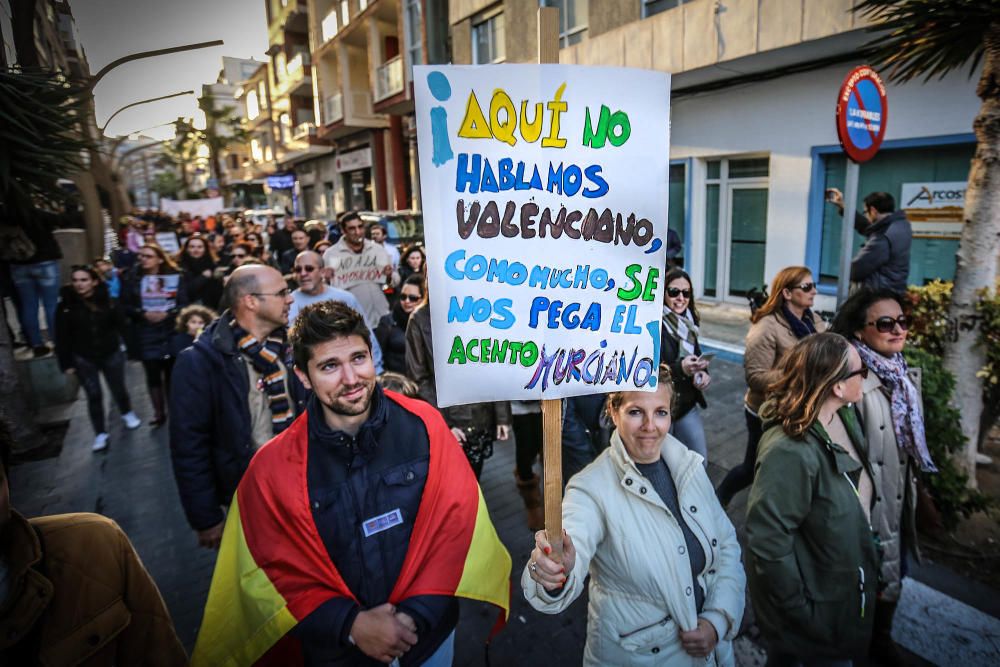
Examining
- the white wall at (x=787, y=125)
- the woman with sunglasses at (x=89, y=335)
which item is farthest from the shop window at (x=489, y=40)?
the woman with sunglasses at (x=89, y=335)

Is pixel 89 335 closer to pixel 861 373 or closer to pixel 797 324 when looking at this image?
pixel 797 324

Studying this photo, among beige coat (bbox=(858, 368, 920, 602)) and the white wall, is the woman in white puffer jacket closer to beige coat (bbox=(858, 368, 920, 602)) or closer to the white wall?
beige coat (bbox=(858, 368, 920, 602))

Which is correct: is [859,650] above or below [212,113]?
below

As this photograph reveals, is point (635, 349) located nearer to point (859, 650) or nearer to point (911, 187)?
point (859, 650)

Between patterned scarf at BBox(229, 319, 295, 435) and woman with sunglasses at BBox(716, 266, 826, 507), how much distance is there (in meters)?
2.89

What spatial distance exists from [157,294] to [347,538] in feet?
18.1

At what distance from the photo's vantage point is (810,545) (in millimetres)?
2180

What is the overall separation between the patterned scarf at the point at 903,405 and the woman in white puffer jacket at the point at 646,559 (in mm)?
1259

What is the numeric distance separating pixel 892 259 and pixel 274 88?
38632 mm

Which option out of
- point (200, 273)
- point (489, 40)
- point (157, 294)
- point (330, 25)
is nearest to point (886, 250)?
point (157, 294)

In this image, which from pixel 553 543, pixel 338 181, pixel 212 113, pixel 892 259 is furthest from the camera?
pixel 212 113

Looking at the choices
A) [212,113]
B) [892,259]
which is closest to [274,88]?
[212,113]

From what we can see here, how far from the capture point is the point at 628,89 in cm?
184

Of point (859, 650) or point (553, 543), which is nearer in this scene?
point (553, 543)
